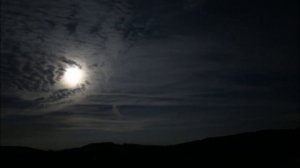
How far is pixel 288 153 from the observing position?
27484mm

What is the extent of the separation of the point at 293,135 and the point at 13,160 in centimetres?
4186

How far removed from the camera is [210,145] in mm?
40188

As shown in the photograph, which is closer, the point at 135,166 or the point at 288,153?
the point at 288,153

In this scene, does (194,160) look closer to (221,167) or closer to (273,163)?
(221,167)

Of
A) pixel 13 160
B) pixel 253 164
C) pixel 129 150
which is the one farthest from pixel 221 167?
pixel 13 160

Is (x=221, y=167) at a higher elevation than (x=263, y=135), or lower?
lower

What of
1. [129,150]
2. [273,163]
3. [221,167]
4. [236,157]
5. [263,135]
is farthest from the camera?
[129,150]

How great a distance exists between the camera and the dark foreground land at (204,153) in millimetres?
28156

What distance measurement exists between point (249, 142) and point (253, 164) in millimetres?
10471

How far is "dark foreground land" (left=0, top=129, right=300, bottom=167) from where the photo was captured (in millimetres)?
28156

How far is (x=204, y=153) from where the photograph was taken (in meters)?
35.1

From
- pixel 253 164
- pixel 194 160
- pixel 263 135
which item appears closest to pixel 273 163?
pixel 253 164

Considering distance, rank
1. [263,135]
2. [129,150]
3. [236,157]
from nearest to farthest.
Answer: [236,157] → [263,135] → [129,150]

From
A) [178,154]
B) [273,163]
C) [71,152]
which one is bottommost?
[273,163]
